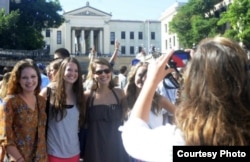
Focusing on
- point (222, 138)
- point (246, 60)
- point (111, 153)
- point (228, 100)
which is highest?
point (246, 60)

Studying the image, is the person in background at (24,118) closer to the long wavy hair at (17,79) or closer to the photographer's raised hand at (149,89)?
the long wavy hair at (17,79)

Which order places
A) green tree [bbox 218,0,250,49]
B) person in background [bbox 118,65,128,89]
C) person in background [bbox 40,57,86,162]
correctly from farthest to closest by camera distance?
green tree [bbox 218,0,250,49]
person in background [bbox 118,65,128,89]
person in background [bbox 40,57,86,162]

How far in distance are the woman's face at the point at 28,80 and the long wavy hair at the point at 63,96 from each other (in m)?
0.28

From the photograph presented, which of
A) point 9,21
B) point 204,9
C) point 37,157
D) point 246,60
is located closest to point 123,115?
point 37,157

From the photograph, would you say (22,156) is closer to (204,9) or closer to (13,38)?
(13,38)

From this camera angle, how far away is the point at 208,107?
152 centimetres

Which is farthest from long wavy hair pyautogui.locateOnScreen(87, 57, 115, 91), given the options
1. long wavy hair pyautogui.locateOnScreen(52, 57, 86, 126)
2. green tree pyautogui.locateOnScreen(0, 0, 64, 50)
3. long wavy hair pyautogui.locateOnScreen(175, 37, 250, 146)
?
green tree pyautogui.locateOnScreen(0, 0, 64, 50)

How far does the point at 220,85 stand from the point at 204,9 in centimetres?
4798

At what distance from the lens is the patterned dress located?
334cm

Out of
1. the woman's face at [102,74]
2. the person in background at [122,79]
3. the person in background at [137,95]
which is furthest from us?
the person in background at [122,79]

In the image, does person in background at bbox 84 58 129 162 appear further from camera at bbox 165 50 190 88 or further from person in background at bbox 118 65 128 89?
person in background at bbox 118 65 128 89

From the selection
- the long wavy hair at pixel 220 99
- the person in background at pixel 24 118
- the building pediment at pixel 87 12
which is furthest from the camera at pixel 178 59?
the building pediment at pixel 87 12

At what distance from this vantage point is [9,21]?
40156 millimetres

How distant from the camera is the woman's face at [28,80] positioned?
3.62 m
